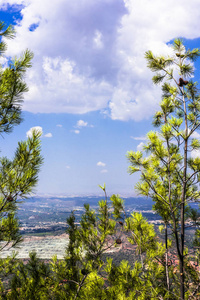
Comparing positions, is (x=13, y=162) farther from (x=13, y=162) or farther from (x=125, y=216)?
(x=125, y=216)

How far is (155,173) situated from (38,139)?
234 centimetres

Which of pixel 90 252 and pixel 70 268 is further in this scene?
pixel 70 268

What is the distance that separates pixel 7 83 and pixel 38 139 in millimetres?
983

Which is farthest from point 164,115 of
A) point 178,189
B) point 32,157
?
point 32,157

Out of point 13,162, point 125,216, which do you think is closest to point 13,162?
point 13,162

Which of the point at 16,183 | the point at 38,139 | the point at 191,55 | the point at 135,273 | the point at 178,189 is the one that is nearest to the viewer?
the point at 16,183

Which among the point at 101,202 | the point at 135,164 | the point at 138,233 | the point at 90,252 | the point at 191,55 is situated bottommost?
the point at 90,252

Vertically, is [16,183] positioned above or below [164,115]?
below

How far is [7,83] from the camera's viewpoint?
3100 millimetres

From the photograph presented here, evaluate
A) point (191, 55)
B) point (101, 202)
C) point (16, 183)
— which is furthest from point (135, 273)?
point (191, 55)

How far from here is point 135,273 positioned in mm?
3807

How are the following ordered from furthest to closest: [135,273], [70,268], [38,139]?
[70,268]
[135,273]
[38,139]

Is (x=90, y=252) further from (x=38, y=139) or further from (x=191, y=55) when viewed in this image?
(x=191, y=55)

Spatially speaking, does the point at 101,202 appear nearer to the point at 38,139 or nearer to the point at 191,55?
the point at 38,139
